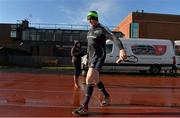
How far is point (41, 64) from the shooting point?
180 ft

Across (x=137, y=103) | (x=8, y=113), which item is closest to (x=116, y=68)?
(x=137, y=103)

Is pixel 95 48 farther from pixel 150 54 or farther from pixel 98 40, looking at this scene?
pixel 150 54

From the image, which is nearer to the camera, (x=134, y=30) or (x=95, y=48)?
(x=95, y=48)

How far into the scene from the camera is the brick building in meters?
65.2

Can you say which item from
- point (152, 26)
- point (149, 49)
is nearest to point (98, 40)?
point (149, 49)

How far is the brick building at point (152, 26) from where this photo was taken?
2569 inches

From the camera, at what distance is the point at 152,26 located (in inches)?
2606

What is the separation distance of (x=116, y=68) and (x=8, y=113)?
19.8 metres

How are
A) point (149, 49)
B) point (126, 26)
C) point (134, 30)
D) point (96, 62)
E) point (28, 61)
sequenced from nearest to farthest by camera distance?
point (96, 62), point (149, 49), point (28, 61), point (134, 30), point (126, 26)

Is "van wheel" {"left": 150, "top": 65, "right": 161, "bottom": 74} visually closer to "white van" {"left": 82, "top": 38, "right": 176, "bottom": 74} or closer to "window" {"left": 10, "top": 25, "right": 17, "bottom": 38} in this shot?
"white van" {"left": 82, "top": 38, "right": 176, "bottom": 74}

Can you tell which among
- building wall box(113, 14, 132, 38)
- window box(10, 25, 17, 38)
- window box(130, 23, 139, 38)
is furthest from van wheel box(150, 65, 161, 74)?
window box(10, 25, 17, 38)

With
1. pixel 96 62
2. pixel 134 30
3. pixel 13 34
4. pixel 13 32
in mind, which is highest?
pixel 134 30

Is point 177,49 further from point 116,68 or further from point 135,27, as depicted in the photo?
point 135,27

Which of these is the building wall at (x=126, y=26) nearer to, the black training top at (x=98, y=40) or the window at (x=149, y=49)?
the window at (x=149, y=49)
